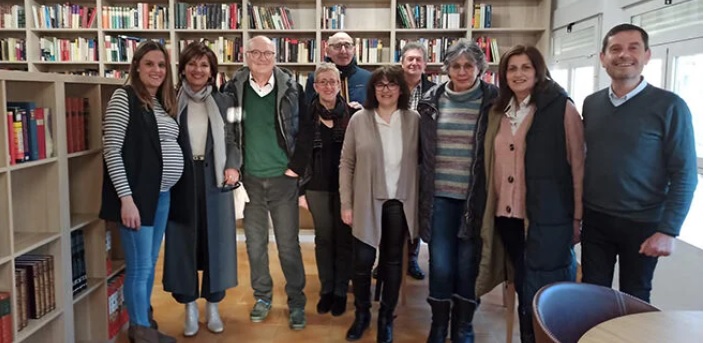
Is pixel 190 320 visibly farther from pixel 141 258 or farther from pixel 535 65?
pixel 535 65

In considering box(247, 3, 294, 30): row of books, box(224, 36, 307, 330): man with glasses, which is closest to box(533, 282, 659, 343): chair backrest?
box(224, 36, 307, 330): man with glasses

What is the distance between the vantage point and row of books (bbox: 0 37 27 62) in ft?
16.4

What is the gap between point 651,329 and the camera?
4.21ft

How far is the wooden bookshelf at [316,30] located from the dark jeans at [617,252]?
3058 mm

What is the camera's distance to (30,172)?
2.25m

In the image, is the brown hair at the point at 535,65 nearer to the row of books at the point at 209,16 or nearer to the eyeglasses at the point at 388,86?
the eyeglasses at the point at 388,86

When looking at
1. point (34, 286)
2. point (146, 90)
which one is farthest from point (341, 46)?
point (34, 286)

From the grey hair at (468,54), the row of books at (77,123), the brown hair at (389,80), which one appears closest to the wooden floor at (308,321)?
the row of books at (77,123)

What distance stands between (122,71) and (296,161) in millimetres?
3159

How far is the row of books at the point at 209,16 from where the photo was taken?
4.86 m

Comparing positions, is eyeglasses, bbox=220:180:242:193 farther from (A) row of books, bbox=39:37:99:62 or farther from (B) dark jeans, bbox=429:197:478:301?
(A) row of books, bbox=39:37:99:62

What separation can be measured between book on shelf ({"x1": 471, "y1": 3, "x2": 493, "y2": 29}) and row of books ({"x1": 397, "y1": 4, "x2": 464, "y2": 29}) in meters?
0.13

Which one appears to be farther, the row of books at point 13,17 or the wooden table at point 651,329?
the row of books at point 13,17

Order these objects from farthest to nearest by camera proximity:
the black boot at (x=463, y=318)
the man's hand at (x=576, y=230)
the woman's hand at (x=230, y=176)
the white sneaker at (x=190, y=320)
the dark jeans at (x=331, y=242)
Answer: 1. the dark jeans at (x=331, y=242)
2. the white sneaker at (x=190, y=320)
3. the woman's hand at (x=230, y=176)
4. the black boot at (x=463, y=318)
5. the man's hand at (x=576, y=230)
